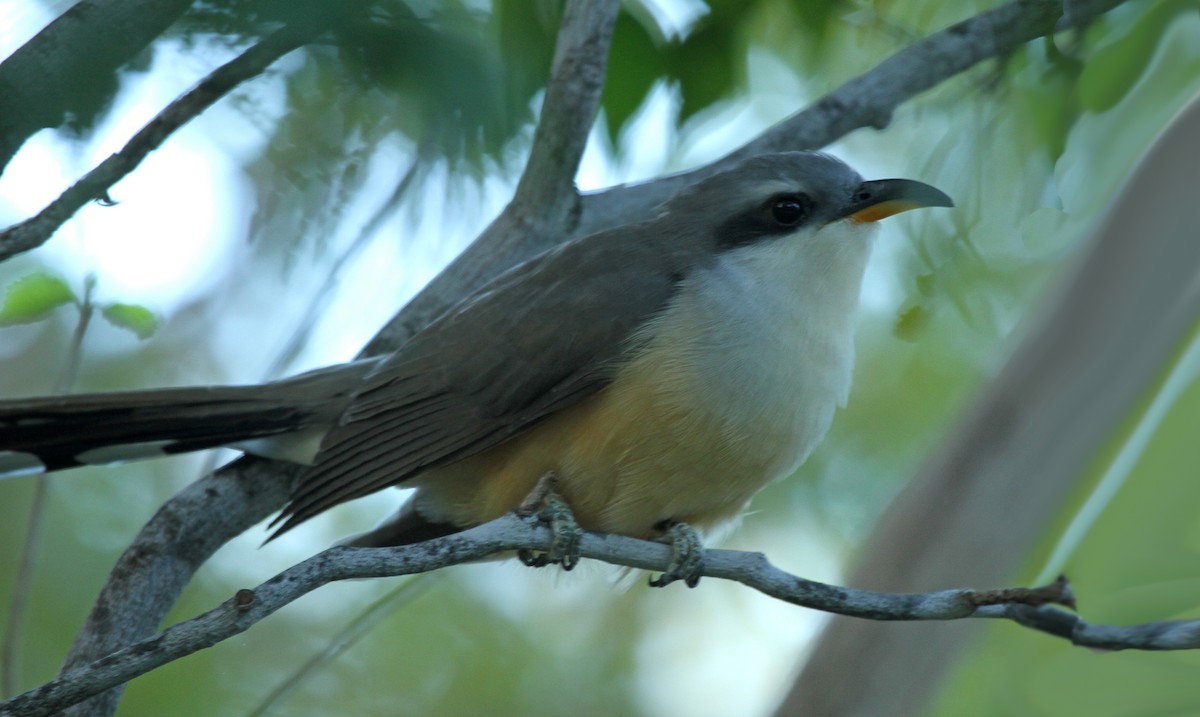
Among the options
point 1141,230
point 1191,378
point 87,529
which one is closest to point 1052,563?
point 1191,378

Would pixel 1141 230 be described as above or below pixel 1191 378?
above

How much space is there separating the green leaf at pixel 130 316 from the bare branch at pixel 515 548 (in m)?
0.89

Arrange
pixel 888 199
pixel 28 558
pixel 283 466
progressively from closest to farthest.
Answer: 1. pixel 28 558
2. pixel 888 199
3. pixel 283 466

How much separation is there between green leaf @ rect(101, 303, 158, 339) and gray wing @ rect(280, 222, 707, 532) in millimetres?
506

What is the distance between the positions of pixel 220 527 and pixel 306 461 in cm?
32

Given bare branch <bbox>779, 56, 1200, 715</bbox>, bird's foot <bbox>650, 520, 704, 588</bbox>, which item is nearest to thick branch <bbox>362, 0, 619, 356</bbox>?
bird's foot <bbox>650, 520, 704, 588</bbox>

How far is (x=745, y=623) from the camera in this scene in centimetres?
408

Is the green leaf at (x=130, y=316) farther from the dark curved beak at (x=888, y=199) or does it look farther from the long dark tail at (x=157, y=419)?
the dark curved beak at (x=888, y=199)

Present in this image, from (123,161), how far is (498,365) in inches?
37.9

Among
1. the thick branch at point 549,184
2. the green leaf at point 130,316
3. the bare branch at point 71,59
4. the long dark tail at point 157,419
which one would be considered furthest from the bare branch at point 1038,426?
the bare branch at point 71,59

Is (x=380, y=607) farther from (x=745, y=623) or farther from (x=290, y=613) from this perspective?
(x=745, y=623)

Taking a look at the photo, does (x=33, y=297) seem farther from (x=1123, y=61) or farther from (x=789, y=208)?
(x=1123, y=61)

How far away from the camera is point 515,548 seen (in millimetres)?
1979

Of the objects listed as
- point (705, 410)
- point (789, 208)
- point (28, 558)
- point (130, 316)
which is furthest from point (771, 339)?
point (28, 558)
